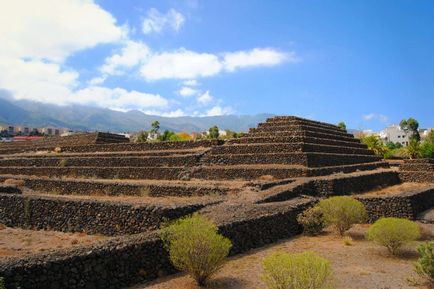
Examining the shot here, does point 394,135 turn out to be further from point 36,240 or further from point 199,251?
point 199,251

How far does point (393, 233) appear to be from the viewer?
401 inches

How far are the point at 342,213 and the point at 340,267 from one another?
11.3 feet

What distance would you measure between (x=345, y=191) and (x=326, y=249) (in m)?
9.59

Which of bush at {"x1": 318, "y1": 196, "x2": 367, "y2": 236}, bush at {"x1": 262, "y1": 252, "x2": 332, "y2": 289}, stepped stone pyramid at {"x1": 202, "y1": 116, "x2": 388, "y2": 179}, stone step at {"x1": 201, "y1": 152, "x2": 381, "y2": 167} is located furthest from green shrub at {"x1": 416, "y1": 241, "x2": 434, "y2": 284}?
stone step at {"x1": 201, "y1": 152, "x2": 381, "y2": 167}

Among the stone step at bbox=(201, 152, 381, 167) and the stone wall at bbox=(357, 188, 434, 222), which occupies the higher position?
the stone step at bbox=(201, 152, 381, 167)

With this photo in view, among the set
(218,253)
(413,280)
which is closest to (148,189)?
(218,253)

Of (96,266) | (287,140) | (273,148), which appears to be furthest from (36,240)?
(287,140)

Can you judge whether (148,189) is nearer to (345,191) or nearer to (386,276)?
(345,191)

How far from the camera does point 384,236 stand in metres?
10.3

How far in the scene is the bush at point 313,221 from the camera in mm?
13023

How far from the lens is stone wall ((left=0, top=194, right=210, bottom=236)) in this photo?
13578 millimetres

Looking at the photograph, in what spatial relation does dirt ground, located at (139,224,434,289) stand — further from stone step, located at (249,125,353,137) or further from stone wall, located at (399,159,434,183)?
stone wall, located at (399,159,434,183)

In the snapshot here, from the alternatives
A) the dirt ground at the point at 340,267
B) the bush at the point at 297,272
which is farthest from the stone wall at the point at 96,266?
the bush at the point at 297,272

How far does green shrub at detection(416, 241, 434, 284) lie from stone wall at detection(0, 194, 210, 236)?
24.1 feet
